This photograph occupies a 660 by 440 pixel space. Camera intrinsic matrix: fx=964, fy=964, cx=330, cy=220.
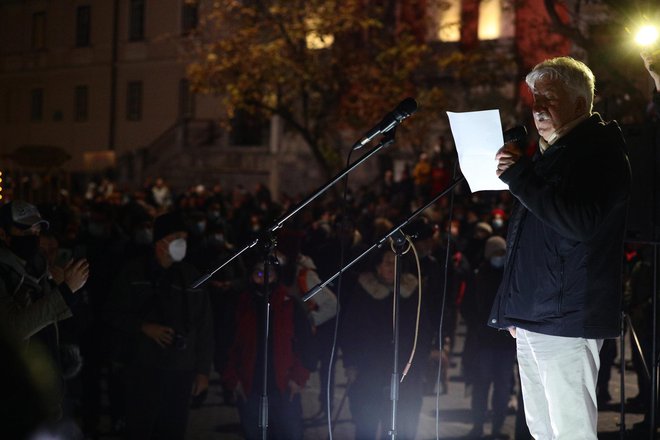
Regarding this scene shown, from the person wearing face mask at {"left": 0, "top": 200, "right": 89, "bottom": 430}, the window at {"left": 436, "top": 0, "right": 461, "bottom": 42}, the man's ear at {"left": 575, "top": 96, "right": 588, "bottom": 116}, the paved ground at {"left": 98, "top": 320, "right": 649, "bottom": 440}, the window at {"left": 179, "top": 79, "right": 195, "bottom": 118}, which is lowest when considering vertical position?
the paved ground at {"left": 98, "top": 320, "right": 649, "bottom": 440}

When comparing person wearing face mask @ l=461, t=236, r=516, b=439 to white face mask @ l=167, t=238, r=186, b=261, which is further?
person wearing face mask @ l=461, t=236, r=516, b=439

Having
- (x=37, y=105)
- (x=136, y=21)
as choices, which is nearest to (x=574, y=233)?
(x=136, y=21)

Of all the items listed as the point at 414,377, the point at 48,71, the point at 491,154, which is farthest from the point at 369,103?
the point at 48,71

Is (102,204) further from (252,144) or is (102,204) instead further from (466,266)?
(252,144)

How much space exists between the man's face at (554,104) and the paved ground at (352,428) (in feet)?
18.4

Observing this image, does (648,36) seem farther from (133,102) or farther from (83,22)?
(83,22)

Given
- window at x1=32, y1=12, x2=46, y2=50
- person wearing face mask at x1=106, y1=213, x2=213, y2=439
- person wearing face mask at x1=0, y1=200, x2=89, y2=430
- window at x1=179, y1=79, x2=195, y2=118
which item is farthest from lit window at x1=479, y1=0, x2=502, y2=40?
person wearing face mask at x1=0, y1=200, x2=89, y2=430

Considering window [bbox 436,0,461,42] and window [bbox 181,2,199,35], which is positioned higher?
window [bbox 181,2,199,35]

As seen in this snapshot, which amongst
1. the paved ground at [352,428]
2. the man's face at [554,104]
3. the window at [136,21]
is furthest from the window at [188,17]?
the man's face at [554,104]

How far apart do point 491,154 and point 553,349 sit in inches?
37.4

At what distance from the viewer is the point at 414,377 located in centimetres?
820

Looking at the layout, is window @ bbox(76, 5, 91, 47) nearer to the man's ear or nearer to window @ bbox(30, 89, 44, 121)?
window @ bbox(30, 89, 44, 121)

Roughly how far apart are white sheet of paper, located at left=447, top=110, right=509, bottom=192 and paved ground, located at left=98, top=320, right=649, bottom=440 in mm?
5278

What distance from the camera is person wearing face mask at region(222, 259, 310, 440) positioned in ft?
25.3
